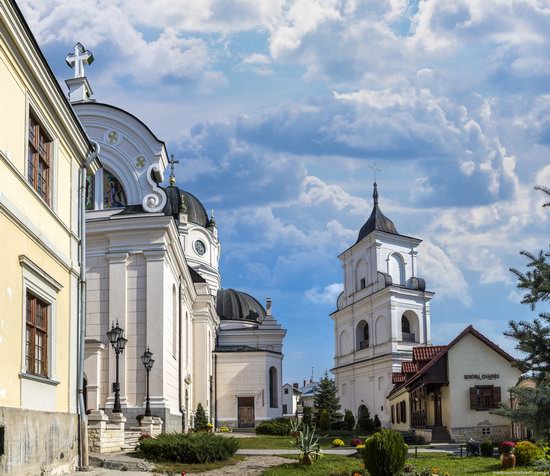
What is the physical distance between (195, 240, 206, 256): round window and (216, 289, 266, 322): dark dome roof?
590 cm

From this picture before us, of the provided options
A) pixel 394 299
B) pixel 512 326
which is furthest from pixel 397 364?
pixel 512 326

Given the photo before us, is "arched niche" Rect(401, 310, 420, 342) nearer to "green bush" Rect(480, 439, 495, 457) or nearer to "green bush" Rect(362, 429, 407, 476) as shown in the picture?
"green bush" Rect(480, 439, 495, 457)

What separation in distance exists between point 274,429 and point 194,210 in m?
25.7

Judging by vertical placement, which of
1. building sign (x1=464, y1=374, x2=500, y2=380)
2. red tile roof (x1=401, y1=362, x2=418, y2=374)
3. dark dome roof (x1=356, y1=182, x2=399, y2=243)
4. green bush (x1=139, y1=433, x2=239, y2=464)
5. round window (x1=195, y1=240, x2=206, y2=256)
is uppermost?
dark dome roof (x1=356, y1=182, x2=399, y2=243)

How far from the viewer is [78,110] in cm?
3434

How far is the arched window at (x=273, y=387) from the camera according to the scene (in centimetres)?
6169

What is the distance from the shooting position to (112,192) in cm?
3450

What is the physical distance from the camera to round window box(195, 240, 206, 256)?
213 feet

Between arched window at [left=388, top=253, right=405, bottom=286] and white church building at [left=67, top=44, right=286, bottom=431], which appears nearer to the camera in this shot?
white church building at [left=67, top=44, right=286, bottom=431]

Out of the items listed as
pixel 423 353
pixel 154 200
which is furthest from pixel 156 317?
pixel 423 353

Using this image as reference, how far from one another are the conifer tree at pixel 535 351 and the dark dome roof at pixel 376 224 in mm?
45670

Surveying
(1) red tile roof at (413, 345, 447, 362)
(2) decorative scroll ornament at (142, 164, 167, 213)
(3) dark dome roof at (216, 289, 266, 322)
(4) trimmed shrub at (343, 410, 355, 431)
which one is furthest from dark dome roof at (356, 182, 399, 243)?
(2) decorative scroll ornament at (142, 164, 167, 213)

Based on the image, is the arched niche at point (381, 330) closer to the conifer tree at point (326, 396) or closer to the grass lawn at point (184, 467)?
the conifer tree at point (326, 396)

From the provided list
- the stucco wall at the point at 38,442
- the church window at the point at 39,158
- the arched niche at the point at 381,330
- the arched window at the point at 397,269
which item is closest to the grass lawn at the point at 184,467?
the stucco wall at the point at 38,442
